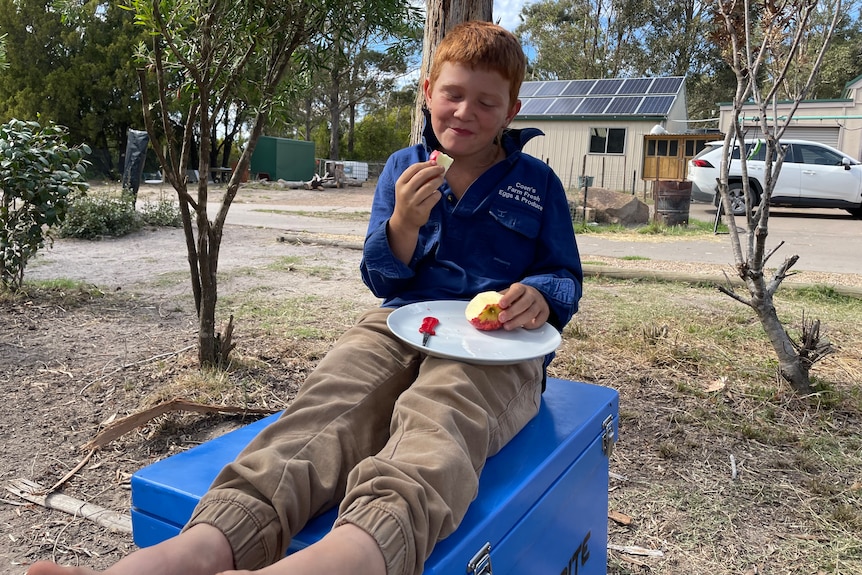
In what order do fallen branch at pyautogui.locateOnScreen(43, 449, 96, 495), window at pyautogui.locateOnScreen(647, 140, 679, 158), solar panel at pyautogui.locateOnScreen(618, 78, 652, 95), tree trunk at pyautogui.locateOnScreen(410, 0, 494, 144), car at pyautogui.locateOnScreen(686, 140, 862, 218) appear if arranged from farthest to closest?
solar panel at pyautogui.locateOnScreen(618, 78, 652, 95) → window at pyautogui.locateOnScreen(647, 140, 679, 158) → car at pyautogui.locateOnScreen(686, 140, 862, 218) → tree trunk at pyautogui.locateOnScreen(410, 0, 494, 144) → fallen branch at pyautogui.locateOnScreen(43, 449, 96, 495)

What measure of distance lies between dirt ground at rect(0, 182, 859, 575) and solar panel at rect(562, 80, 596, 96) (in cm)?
1841

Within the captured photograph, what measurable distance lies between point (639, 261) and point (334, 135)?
2406 centimetres

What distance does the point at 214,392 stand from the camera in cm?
293

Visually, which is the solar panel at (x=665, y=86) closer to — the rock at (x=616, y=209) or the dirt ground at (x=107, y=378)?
the rock at (x=616, y=209)

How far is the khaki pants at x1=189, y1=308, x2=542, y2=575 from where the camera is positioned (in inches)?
44.3

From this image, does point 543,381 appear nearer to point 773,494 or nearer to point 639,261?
point 773,494

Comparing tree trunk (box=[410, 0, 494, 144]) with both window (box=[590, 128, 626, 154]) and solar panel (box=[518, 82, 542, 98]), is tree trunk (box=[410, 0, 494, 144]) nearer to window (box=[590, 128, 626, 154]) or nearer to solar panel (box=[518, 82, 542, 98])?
window (box=[590, 128, 626, 154])

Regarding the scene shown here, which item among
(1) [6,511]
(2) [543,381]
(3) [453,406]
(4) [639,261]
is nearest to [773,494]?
(2) [543,381]

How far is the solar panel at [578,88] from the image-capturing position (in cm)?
2252

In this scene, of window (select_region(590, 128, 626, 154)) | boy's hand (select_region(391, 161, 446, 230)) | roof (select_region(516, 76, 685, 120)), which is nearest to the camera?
boy's hand (select_region(391, 161, 446, 230))

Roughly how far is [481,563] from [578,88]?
2340 centimetres

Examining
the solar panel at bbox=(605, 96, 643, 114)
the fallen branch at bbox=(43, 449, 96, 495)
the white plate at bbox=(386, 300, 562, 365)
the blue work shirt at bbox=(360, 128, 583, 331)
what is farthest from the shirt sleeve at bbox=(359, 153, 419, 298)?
the solar panel at bbox=(605, 96, 643, 114)

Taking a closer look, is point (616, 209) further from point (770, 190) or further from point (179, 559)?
point (179, 559)

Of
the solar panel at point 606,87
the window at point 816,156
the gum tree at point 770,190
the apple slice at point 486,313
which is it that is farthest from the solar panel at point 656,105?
the apple slice at point 486,313
